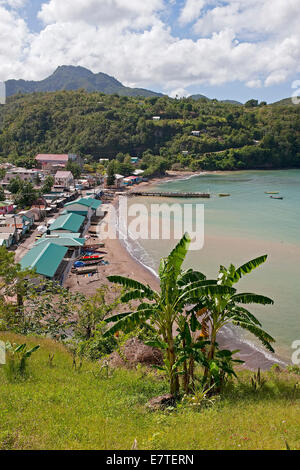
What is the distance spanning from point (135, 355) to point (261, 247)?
23352 millimetres

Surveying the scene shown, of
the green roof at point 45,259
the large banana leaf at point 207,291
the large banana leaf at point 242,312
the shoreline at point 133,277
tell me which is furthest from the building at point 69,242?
the large banana leaf at point 207,291

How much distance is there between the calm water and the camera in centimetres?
2022

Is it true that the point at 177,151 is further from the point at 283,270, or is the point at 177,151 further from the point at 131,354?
the point at 131,354

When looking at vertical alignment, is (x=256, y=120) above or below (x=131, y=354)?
above

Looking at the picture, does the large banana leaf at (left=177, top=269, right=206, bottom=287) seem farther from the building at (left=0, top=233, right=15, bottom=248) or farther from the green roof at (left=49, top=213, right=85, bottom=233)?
the green roof at (left=49, top=213, right=85, bottom=233)

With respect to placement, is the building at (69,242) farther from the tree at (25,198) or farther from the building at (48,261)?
the tree at (25,198)

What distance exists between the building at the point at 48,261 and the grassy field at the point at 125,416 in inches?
526

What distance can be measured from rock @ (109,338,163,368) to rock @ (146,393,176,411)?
2.75 meters

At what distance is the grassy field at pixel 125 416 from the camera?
5.68m

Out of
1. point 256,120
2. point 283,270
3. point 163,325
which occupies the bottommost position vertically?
point 283,270

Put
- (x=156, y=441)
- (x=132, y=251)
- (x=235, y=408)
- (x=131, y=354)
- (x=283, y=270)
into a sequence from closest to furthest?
(x=156, y=441) → (x=235, y=408) → (x=131, y=354) → (x=283, y=270) → (x=132, y=251)

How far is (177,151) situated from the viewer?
101938 millimetres

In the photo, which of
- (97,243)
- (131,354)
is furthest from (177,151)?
(131,354)
